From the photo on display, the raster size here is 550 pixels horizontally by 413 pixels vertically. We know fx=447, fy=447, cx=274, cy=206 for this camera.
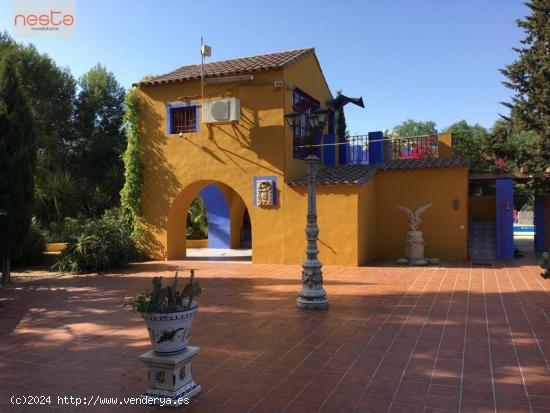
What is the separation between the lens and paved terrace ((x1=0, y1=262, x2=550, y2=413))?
13.1ft

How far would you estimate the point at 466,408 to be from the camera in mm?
3701

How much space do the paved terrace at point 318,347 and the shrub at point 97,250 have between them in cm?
268

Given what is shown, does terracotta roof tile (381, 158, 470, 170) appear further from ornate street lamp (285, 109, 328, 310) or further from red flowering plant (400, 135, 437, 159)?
ornate street lamp (285, 109, 328, 310)

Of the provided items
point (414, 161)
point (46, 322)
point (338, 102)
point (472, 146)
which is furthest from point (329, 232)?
point (472, 146)

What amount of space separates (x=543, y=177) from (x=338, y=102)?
745 centimetres

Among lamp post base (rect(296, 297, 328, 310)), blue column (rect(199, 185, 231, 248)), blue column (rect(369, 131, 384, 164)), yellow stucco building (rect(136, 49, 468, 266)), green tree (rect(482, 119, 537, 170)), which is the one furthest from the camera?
green tree (rect(482, 119, 537, 170))

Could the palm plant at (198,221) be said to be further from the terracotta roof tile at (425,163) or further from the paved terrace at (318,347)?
the paved terrace at (318,347)

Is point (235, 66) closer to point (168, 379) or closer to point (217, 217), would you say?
point (217, 217)

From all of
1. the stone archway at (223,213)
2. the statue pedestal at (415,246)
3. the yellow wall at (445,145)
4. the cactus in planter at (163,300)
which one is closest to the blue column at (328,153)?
the yellow wall at (445,145)

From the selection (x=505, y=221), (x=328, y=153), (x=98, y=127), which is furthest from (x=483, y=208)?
(x=98, y=127)

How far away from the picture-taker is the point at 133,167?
14836mm

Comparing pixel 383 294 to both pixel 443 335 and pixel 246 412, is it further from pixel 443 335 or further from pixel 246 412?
pixel 246 412

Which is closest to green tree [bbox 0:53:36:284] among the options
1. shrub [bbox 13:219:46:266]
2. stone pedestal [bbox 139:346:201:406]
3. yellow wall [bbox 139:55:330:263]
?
shrub [bbox 13:219:46:266]

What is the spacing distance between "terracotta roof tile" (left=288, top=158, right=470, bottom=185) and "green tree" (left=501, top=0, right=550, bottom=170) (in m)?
6.46
